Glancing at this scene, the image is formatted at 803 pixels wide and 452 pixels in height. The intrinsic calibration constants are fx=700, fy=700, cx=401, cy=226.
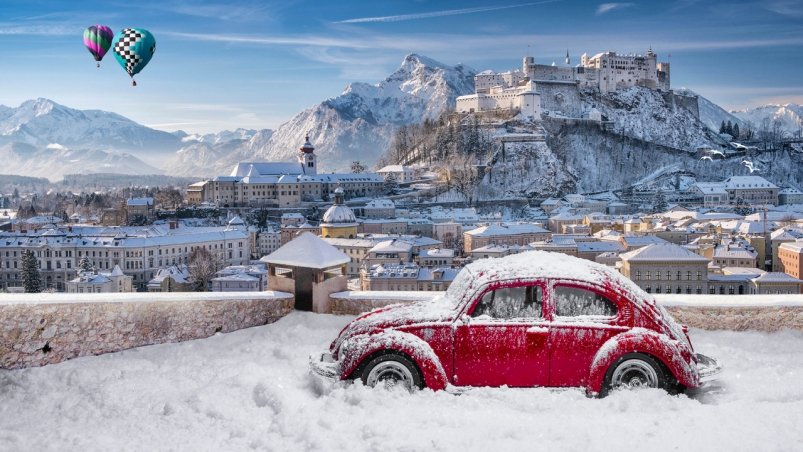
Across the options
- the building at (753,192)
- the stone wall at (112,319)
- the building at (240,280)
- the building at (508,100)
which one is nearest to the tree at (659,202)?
the building at (753,192)

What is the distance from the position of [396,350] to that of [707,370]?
179 cm

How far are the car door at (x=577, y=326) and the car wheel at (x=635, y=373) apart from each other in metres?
0.14

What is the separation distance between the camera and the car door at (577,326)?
3.89m

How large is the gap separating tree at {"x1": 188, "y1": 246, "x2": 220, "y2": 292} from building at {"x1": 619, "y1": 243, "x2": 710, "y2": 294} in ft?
68.7

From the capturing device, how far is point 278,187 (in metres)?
69.4

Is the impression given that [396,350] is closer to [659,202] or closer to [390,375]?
[390,375]

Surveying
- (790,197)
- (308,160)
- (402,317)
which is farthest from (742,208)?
(402,317)

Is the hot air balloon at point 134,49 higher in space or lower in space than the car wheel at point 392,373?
higher

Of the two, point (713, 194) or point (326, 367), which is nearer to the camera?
point (326, 367)

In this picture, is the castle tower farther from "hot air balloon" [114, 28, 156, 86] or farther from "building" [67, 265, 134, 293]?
"hot air balloon" [114, 28, 156, 86]

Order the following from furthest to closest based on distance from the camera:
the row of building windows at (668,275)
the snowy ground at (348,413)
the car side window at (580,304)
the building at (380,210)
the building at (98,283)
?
the building at (380,210) → the building at (98,283) → the row of building windows at (668,275) → the car side window at (580,304) → the snowy ground at (348,413)

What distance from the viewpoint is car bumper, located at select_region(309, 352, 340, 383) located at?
413 centimetres

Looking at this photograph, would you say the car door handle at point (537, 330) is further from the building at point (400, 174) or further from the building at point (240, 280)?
the building at point (400, 174)

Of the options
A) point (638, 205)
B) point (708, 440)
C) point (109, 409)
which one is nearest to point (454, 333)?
point (708, 440)
